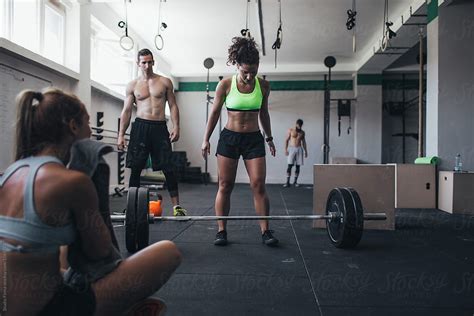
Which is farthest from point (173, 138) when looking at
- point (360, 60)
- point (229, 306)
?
point (360, 60)

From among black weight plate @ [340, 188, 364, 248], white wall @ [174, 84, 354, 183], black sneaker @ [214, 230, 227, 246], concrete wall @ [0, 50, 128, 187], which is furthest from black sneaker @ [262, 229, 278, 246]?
white wall @ [174, 84, 354, 183]

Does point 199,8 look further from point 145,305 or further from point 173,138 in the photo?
point 145,305

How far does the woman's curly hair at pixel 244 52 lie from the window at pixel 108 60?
313 cm

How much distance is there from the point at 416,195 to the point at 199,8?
135 inches

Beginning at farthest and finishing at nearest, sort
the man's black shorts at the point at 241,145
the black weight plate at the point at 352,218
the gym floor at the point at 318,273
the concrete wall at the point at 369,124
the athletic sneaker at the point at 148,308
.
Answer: the concrete wall at the point at 369,124 < the man's black shorts at the point at 241,145 < the black weight plate at the point at 352,218 < the gym floor at the point at 318,273 < the athletic sneaker at the point at 148,308

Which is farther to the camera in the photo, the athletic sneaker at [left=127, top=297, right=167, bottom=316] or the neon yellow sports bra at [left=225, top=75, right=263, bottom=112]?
the neon yellow sports bra at [left=225, top=75, right=263, bottom=112]

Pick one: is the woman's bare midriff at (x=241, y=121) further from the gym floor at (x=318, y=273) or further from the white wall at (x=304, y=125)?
the white wall at (x=304, y=125)

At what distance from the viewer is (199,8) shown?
15.9 ft

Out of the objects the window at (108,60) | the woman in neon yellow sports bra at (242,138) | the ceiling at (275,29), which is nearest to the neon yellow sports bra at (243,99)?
the woman in neon yellow sports bra at (242,138)

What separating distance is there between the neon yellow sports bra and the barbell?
0.61 m

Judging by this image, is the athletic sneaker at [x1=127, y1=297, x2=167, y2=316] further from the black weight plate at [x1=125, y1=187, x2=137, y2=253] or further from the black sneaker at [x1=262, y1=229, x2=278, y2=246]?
the black sneaker at [x1=262, y1=229, x2=278, y2=246]

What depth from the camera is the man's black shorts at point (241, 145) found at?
209cm

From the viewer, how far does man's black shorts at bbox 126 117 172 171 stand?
2639mm

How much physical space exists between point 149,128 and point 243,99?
0.94 meters
